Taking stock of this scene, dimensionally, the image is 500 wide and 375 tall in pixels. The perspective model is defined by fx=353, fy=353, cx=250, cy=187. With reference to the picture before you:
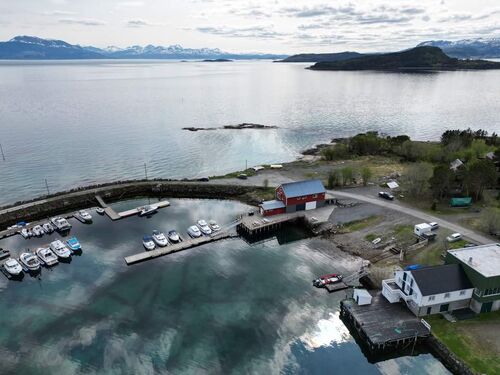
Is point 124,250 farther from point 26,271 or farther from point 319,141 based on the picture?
point 319,141

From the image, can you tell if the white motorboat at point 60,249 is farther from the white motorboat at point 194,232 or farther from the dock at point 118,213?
the white motorboat at point 194,232

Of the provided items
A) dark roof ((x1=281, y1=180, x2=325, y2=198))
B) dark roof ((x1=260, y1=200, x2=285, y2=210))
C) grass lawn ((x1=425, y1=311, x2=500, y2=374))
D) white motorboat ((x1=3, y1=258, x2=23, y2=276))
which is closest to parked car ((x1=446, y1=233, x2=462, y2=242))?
grass lawn ((x1=425, y1=311, x2=500, y2=374))

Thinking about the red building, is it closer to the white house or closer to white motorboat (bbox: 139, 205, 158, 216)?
white motorboat (bbox: 139, 205, 158, 216)

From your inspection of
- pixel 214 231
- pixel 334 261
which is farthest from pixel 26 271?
pixel 334 261

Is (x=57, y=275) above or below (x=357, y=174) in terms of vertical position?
below

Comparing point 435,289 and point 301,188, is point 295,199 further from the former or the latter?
point 435,289

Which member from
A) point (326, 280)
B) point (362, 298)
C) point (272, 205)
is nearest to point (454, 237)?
point (362, 298)
